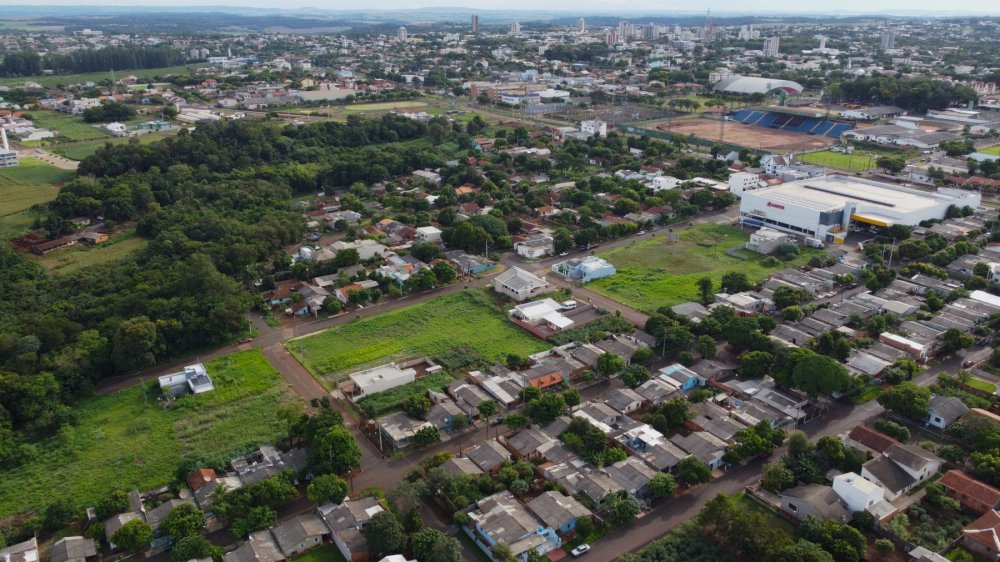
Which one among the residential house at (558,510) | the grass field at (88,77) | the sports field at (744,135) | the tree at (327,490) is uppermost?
the grass field at (88,77)

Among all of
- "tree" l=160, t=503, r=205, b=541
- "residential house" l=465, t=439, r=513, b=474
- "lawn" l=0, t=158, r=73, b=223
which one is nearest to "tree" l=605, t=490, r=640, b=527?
"residential house" l=465, t=439, r=513, b=474

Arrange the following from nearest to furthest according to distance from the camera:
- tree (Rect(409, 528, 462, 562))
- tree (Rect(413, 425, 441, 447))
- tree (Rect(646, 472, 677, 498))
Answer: tree (Rect(409, 528, 462, 562))
tree (Rect(646, 472, 677, 498))
tree (Rect(413, 425, 441, 447))

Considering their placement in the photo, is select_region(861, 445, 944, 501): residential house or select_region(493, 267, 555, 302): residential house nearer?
select_region(861, 445, 944, 501): residential house

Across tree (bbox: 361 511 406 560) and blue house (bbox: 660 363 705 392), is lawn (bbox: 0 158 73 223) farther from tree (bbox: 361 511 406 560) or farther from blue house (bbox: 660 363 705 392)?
blue house (bbox: 660 363 705 392)

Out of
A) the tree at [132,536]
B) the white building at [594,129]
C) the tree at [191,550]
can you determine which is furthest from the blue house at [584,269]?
the white building at [594,129]

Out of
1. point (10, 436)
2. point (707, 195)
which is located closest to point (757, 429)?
point (10, 436)

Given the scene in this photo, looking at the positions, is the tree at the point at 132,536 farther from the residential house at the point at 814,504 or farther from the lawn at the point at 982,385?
the lawn at the point at 982,385

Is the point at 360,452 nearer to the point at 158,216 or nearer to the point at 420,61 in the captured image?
the point at 158,216

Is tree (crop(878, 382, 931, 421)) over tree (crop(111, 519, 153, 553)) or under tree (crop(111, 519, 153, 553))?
over
